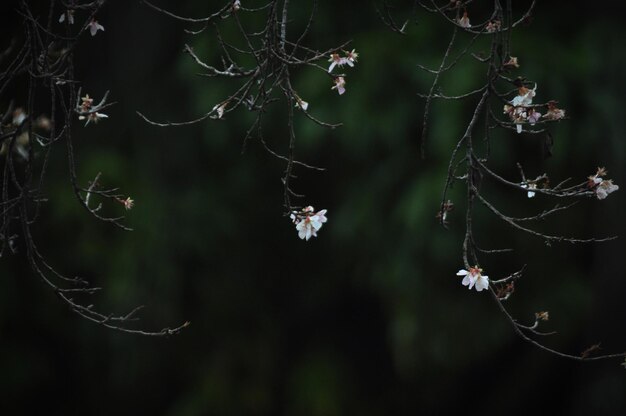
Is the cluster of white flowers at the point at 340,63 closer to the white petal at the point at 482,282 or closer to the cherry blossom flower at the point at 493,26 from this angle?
the cherry blossom flower at the point at 493,26

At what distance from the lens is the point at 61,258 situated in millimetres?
5082

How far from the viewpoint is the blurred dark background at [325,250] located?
14.1 feet

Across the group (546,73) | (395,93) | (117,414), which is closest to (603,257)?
(546,73)

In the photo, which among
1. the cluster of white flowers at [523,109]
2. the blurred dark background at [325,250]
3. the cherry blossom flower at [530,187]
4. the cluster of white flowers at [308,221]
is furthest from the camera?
the blurred dark background at [325,250]

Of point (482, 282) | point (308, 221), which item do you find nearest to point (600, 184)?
point (482, 282)

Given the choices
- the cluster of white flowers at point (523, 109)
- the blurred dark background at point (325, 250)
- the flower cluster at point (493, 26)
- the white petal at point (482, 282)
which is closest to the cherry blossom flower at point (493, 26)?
the flower cluster at point (493, 26)

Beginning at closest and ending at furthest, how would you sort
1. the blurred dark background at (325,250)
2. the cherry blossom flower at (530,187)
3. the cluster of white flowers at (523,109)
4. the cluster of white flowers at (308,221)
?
1. the cherry blossom flower at (530,187)
2. the cluster of white flowers at (523,109)
3. the cluster of white flowers at (308,221)
4. the blurred dark background at (325,250)

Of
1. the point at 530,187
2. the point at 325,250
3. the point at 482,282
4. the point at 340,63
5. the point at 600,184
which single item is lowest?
the point at 482,282

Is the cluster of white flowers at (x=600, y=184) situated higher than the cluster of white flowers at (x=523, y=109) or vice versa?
the cluster of white flowers at (x=523, y=109)

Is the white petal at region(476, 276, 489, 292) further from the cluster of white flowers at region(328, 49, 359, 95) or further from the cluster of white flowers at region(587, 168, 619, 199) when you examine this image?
the cluster of white flowers at region(328, 49, 359, 95)

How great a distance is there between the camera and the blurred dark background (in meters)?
4.29

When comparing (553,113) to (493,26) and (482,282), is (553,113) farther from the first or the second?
(482,282)

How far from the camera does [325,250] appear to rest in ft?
16.7

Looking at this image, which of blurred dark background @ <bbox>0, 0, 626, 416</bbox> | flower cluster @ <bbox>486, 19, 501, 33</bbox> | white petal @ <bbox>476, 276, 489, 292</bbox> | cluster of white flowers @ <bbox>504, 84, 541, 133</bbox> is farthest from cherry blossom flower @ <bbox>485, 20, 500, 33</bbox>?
blurred dark background @ <bbox>0, 0, 626, 416</bbox>
